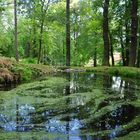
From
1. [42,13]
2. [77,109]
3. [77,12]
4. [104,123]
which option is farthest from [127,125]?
[77,12]

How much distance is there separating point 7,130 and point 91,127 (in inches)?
72.1

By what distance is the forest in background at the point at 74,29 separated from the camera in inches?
1131

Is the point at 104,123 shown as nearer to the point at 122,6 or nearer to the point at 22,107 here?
the point at 22,107

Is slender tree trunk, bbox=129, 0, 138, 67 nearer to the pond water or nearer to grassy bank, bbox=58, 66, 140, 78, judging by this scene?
grassy bank, bbox=58, 66, 140, 78

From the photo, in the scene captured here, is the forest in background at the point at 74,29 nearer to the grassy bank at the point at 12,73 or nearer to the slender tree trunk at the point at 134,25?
the slender tree trunk at the point at 134,25

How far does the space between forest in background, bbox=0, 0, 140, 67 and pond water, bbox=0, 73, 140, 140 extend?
1350 centimetres

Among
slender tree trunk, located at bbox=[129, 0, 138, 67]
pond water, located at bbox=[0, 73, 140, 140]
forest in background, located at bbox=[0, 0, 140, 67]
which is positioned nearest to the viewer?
pond water, located at bbox=[0, 73, 140, 140]

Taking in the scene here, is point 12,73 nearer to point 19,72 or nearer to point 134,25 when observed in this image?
point 19,72

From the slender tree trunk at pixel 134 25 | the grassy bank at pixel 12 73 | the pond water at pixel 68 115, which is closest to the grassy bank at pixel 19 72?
the grassy bank at pixel 12 73

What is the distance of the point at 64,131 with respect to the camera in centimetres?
695

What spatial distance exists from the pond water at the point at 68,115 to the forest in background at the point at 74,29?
44.3ft

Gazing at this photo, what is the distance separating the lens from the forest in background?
94.2ft

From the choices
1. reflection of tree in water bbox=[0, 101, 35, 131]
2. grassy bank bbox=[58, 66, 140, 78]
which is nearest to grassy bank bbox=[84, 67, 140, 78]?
grassy bank bbox=[58, 66, 140, 78]

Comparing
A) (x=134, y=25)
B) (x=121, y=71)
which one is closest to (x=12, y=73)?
(x=121, y=71)
